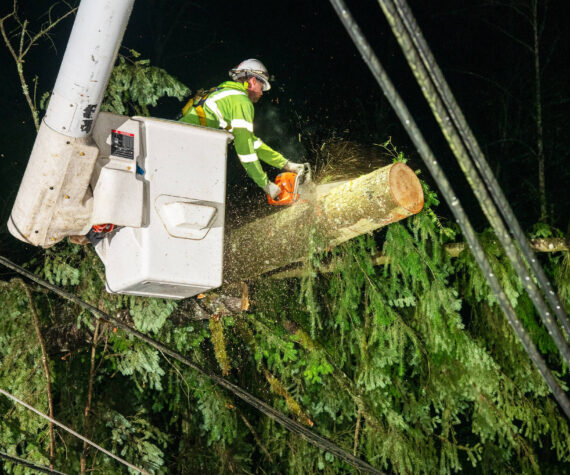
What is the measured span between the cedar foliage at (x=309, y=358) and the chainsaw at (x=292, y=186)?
460mm

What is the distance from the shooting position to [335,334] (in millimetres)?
6473

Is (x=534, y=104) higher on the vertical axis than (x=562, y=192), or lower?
higher

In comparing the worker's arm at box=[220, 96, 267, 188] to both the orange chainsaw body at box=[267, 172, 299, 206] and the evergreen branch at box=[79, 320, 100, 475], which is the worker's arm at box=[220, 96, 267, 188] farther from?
the evergreen branch at box=[79, 320, 100, 475]

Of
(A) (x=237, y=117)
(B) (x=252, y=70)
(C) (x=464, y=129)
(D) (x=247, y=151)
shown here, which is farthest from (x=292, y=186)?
(C) (x=464, y=129)

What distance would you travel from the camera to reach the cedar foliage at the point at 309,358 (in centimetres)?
541

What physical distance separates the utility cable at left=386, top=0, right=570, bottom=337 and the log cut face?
1797 mm

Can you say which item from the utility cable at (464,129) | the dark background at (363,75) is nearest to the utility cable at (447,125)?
the utility cable at (464,129)

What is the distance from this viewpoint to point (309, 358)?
600 centimetres

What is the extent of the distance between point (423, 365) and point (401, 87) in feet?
19.4

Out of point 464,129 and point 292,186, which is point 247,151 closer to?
point 292,186

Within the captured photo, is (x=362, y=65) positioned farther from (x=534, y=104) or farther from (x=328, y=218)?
(x=328, y=218)

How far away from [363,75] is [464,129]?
904 centimetres

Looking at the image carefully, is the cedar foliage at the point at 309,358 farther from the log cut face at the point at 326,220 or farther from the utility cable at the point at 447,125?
the utility cable at the point at 447,125

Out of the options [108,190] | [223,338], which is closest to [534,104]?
[223,338]
